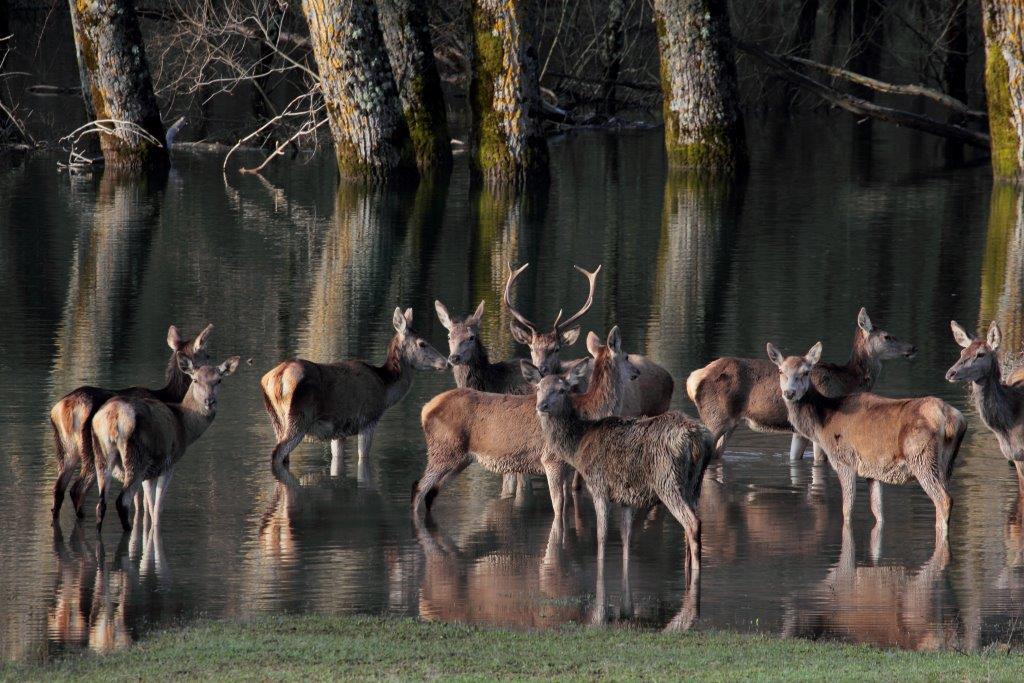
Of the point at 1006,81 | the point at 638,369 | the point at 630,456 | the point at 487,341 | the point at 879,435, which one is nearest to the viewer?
the point at 630,456

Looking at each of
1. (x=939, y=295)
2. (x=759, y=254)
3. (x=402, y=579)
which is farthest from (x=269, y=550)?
(x=759, y=254)

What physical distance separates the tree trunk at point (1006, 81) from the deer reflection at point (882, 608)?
21253 mm

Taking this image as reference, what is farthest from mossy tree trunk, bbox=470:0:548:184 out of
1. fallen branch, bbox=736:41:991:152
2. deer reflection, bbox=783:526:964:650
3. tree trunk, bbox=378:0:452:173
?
deer reflection, bbox=783:526:964:650

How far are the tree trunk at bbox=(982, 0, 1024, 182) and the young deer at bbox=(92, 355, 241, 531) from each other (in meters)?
21.8

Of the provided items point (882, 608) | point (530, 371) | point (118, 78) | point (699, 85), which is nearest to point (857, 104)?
point (699, 85)

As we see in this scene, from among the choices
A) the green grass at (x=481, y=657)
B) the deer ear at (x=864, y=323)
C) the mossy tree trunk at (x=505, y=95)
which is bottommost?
the green grass at (x=481, y=657)

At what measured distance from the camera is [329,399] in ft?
43.3

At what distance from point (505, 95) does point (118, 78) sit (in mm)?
8214

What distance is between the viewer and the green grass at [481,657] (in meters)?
8.29

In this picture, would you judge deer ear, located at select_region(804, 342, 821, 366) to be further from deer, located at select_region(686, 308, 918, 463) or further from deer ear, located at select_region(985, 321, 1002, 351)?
deer ear, located at select_region(985, 321, 1002, 351)

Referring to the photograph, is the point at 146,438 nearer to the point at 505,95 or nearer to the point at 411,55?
the point at 505,95

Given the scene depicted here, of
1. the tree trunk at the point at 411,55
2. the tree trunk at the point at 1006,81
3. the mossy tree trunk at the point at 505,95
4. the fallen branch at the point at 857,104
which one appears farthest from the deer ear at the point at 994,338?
the fallen branch at the point at 857,104

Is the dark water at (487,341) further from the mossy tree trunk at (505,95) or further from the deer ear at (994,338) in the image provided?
the deer ear at (994,338)

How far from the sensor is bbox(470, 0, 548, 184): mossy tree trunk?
31047mm
